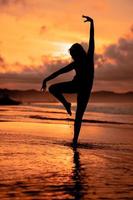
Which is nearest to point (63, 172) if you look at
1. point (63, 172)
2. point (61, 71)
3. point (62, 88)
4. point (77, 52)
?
point (63, 172)

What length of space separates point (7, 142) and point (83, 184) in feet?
19.5

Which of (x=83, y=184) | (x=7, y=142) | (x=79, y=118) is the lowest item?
(x=7, y=142)

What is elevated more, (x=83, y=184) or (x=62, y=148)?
(x=83, y=184)

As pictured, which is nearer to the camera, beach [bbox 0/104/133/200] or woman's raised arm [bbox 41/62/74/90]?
beach [bbox 0/104/133/200]

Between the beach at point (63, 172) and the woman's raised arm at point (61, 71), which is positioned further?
the woman's raised arm at point (61, 71)

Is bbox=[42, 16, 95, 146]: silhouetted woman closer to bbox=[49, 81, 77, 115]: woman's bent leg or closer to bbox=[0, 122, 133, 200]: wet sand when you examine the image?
bbox=[49, 81, 77, 115]: woman's bent leg

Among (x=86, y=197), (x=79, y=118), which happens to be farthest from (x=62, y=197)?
(x=79, y=118)

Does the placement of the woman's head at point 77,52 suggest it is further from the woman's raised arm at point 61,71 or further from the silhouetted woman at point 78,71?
the woman's raised arm at point 61,71

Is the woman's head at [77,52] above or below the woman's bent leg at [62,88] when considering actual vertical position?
above

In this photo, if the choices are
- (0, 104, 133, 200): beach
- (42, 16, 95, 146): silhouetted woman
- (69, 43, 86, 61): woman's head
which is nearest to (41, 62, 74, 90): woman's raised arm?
(42, 16, 95, 146): silhouetted woman

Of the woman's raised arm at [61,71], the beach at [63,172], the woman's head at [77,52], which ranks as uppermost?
the woman's head at [77,52]

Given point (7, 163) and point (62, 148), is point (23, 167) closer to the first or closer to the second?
point (7, 163)

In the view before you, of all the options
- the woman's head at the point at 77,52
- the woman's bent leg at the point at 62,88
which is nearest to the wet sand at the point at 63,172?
the woman's bent leg at the point at 62,88

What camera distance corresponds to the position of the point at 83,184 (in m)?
7.30
